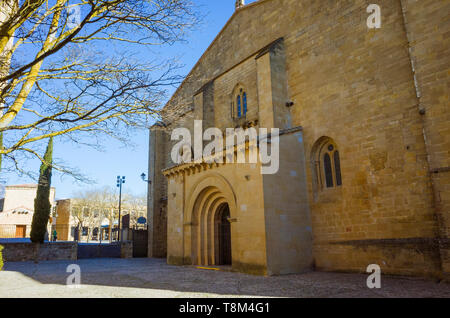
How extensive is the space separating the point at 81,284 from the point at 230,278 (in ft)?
13.5

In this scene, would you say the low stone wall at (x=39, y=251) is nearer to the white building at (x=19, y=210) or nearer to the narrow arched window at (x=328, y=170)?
the narrow arched window at (x=328, y=170)

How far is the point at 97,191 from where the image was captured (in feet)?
169

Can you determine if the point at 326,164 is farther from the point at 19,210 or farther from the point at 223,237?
the point at 19,210

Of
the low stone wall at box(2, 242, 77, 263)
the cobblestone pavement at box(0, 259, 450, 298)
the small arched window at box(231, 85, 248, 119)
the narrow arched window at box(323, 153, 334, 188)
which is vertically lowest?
the cobblestone pavement at box(0, 259, 450, 298)

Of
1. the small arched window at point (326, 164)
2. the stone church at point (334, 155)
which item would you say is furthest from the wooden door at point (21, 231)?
the small arched window at point (326, 164)

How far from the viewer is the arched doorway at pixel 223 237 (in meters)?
13.7

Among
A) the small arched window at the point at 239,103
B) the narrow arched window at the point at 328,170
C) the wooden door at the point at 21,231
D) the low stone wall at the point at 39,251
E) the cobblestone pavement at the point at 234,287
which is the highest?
the small arched window at the point at 239,103

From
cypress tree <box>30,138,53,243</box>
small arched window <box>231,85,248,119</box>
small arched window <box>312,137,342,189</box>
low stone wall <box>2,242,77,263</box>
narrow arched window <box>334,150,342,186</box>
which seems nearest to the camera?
narrow arched window <box>334,150,342,186</box>

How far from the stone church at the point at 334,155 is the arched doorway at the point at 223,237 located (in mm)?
46

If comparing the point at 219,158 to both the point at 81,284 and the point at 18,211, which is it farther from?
the point at 18,211

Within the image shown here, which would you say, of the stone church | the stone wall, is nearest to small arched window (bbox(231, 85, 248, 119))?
the stone church

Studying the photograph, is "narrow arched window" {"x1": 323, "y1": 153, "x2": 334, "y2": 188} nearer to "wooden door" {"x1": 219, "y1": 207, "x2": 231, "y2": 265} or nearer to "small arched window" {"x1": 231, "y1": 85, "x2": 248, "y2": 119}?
"wooden door" {"x1": 219, "y1": 207, "x2": 231, "y2": 265}

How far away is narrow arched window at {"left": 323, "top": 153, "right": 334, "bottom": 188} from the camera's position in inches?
462
